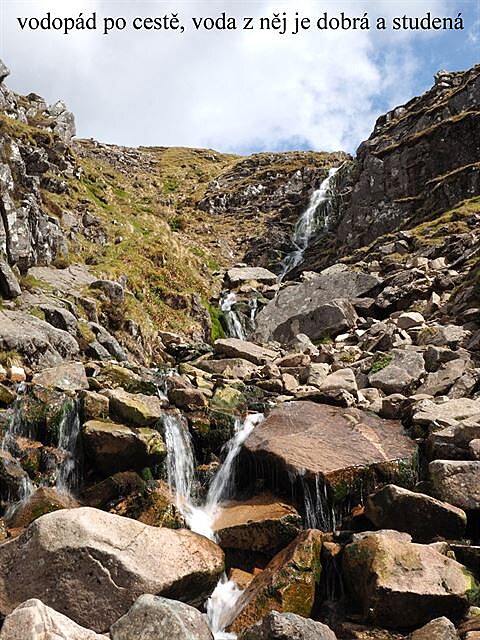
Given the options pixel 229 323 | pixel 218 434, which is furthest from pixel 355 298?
pixel 218 434

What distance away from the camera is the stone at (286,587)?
740cm

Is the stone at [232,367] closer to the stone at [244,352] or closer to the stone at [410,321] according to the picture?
the stone at [244,352]

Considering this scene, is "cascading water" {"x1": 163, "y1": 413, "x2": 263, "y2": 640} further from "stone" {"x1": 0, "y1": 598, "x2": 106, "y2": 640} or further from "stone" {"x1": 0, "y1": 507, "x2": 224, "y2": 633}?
"stone" {"x1": 0, "y1": 598, "x2": 106, "y2": 640}

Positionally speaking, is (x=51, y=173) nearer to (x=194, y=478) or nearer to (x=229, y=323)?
(x=229, y=323)

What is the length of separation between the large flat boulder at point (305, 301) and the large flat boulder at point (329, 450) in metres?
11.3

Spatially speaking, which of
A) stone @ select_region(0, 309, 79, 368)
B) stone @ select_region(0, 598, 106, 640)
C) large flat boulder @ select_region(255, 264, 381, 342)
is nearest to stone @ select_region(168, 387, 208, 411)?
stone @ select_region(0, 309, 79, 368)

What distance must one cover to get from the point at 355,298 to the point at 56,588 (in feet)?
68.6

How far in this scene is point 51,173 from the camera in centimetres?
3183

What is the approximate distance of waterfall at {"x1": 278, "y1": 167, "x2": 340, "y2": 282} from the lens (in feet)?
137

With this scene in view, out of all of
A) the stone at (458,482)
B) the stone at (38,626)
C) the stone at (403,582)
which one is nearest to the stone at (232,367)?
the stone at (458,482)

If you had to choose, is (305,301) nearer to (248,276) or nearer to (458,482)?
(248,276)

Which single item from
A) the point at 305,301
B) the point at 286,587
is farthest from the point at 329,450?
the point at 305,301

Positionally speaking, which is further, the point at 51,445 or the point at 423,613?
the point at 51,445

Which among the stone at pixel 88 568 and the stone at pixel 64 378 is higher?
the stone at pixel 64 378
